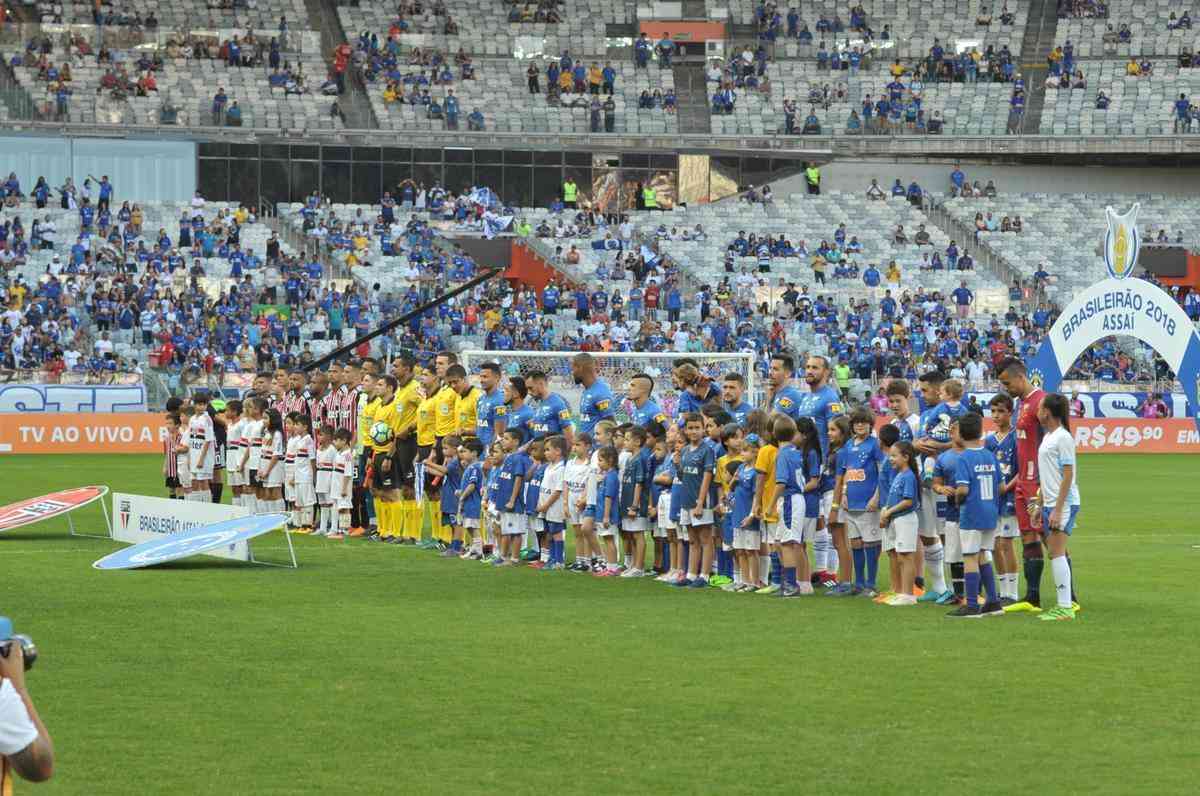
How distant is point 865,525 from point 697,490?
171 centimetres

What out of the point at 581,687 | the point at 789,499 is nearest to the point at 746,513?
the point at 789,499

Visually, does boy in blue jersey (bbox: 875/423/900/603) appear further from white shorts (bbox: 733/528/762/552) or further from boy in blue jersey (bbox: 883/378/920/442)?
white shorts (bbox: 733/528/762/552)

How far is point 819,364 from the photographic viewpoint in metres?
15.6

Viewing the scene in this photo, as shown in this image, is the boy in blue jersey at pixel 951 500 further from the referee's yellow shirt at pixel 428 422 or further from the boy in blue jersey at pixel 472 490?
the referee's yellow shirt at pixel 428 422

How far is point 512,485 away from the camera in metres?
18.0

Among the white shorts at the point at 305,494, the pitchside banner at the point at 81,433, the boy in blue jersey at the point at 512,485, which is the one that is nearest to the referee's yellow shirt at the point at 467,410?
the boy in blue jersey at the point at 512,485

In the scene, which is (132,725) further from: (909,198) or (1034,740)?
(909,198)

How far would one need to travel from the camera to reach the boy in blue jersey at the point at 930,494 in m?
14.6

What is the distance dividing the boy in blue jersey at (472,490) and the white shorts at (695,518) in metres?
3.28

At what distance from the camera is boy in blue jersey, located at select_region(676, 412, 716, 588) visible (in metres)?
16.0

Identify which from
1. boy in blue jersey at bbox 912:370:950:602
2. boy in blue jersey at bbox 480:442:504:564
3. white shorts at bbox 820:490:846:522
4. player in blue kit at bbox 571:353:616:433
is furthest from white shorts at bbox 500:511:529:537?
boy in blue jersey at bbox 912:370:950:602

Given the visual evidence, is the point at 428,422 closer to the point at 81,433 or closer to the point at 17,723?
the point at 17,723

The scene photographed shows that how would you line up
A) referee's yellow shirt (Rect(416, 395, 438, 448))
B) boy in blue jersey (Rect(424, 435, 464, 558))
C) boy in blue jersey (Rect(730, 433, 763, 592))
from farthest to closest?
1. referee's yellow shirt (Rect(416, 395, 438, 448))
2. boy in blue jersey (Rect(424, 435, 464, 558))
3. boy in blue jersey (Rect(730, 433, 763, 592))

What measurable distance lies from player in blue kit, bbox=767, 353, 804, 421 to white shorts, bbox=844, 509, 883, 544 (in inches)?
49.4
